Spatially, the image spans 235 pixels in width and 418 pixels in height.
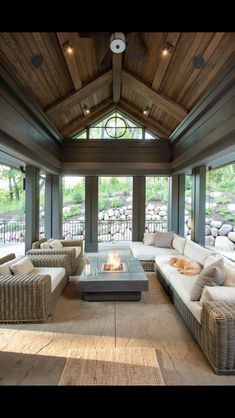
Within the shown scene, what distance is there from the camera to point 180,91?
16.9ft

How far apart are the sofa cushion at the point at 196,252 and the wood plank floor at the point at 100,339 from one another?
96 cm

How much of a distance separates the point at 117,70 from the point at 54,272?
4.40 metres

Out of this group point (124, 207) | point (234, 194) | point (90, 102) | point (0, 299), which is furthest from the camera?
point (124, 207)

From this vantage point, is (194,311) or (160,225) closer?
(194,311)

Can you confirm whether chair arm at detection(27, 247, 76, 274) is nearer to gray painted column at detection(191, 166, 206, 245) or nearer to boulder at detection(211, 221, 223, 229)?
gray painted column at detection(191, 166, 206, 245)

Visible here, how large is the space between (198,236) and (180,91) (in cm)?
314

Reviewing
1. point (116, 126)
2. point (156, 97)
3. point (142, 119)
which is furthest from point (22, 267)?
point (142, 119)

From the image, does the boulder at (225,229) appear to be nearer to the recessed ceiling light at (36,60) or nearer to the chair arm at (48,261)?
the chair arm at (48,261)

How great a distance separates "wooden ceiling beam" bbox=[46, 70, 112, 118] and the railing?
373 centimetres

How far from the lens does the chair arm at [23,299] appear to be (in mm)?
3105

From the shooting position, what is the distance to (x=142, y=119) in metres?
7.45

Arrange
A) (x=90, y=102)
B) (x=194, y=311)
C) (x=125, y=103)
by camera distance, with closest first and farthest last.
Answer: (x=194, y=311), (x=90, y=102), (x=125, y=103)
